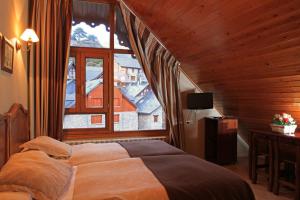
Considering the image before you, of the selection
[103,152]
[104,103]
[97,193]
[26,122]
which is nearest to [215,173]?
[97,193]

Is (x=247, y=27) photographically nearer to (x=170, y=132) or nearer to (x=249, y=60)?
(x=249, y=60)

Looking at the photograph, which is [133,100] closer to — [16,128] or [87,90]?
[87,90]

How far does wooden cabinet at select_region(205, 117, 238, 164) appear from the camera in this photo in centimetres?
469

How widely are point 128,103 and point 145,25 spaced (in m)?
1.40

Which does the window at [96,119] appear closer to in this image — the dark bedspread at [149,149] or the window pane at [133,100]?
the window pane at [133,100]

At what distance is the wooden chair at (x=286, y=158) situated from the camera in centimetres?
309

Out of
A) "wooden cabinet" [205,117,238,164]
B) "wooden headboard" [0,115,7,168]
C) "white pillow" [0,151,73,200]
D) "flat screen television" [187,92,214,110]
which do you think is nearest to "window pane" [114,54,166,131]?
"flat screen television" [187,92,214,110]

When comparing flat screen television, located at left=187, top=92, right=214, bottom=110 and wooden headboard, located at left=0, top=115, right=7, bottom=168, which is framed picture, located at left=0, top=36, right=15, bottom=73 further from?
flat screen television, located at left=187, top=92, right=214, bottom=110

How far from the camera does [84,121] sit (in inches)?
173

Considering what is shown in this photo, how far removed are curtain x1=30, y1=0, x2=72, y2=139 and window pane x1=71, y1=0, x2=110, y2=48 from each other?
258 millimetres

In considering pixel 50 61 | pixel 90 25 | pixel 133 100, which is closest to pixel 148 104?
pixel 133 100

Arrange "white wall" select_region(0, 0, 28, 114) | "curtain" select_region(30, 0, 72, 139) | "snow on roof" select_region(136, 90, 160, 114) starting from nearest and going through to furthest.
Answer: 1. "white wall" select_region(0, 0, 28, 114)
2. "curtain" select_region(30, 0, 72, 139)
3. "snow on roof" select_region(136, 90, 160, 114)

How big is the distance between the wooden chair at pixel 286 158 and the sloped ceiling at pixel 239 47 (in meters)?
0.53

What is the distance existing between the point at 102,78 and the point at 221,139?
94.9 inches
